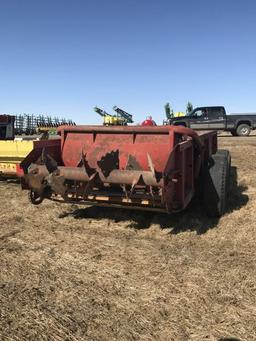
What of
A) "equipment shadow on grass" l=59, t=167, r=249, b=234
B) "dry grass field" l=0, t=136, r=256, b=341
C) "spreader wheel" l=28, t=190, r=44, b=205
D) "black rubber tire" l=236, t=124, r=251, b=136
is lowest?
"dry grass field" l=0, t=136, r=256, b=341

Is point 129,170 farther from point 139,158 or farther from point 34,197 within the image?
point 34,197

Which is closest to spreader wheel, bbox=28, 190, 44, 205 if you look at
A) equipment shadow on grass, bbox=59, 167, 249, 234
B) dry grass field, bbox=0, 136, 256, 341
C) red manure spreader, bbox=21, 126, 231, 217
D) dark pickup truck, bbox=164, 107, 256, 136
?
red manure spreader, bbox=21, 126, 231, 217

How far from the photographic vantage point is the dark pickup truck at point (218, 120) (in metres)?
22.1

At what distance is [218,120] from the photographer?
2212cm

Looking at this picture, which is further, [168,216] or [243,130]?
[243,130]

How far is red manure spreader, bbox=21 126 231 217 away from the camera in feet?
17.6

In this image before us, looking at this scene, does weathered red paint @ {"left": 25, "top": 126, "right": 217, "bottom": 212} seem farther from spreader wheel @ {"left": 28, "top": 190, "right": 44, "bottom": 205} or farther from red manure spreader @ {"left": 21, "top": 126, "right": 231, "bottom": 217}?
spreader wheel @ {"left": 28, "top": 190, "right": 44, "bottom": 205}

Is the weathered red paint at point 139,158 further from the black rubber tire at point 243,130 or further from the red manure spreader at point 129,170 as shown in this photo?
the black rubber tire at point 243,130

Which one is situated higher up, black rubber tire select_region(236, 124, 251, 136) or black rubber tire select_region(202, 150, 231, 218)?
black rubber tire select_region(236, 124, 251, 136)

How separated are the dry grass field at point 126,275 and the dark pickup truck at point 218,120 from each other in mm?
15716

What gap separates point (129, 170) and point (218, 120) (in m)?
17.6

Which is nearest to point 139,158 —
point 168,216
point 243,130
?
point 168,216

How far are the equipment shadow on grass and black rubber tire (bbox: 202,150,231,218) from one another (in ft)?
0.59

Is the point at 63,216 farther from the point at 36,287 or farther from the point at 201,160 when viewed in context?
the point at 36,287
